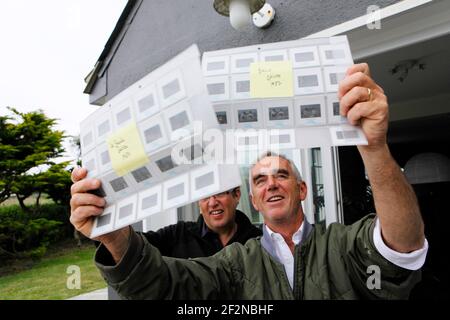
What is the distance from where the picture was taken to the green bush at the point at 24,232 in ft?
32.4

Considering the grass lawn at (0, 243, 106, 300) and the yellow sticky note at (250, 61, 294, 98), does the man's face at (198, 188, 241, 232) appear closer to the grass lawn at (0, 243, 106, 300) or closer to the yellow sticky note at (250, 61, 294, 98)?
the yellow sticky note at (250, 61, 294, 98)

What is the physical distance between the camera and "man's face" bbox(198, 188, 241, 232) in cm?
204

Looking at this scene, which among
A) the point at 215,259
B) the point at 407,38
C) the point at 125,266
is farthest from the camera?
the point at 407,38

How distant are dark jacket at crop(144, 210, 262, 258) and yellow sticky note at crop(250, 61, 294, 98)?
119cm

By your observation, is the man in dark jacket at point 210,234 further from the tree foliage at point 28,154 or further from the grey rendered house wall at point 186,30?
the tree foliage at point 28,154

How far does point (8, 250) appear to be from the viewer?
10.1 m

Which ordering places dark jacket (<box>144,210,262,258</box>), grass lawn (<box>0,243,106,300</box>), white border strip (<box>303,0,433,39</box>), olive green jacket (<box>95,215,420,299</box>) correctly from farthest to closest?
grass lawn (<box>0,243,106,300</box>), dark jacket (<box>144,210,262,258</box>), white border strip (<box>303,0,433,39</box>), olive green jacket (<box>95,215,420,299</box>)

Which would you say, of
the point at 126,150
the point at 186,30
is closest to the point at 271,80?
the point at 126,150

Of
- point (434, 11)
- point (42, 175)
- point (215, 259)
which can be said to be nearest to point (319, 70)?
point (215, 259)

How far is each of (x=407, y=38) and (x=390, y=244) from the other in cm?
123

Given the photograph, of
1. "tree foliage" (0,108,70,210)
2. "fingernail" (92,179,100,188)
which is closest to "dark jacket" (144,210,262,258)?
"fingernail" (92,179,100,188)

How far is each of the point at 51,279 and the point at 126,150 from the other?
8.90 m
